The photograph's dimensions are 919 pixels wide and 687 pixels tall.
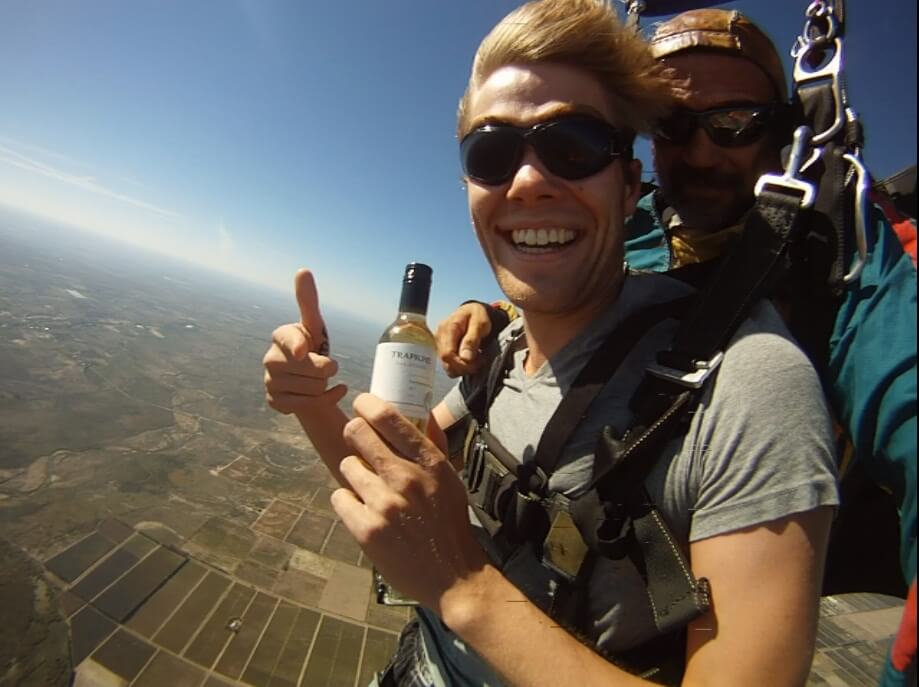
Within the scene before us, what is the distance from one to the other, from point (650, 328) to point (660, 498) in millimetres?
658

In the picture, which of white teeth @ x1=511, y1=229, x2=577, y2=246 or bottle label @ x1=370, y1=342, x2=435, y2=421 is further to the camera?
white teeth @ x1=511, y1=229, x2=577, y2=246

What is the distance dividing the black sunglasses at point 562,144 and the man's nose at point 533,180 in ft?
0.07

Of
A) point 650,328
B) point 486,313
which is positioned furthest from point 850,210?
point 486,313

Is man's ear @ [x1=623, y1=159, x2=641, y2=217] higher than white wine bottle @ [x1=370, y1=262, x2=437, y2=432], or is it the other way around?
man's ear @ [x1=623, y1=159, x2=641, y2=217]

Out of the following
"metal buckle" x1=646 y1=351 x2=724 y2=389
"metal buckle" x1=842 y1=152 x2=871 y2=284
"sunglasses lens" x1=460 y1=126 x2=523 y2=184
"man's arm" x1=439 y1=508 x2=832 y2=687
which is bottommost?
"man's arm" x1=439 y1=508 x2=832 y2=687

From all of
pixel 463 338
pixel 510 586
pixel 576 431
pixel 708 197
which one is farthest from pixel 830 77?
pixel 510 586

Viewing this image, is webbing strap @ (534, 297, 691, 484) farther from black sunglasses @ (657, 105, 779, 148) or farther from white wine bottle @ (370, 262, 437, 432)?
black sunglasses @ (657, 105, 779, 148)

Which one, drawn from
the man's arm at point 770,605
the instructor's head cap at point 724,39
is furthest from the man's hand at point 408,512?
the instructor's head cap at point 724,39

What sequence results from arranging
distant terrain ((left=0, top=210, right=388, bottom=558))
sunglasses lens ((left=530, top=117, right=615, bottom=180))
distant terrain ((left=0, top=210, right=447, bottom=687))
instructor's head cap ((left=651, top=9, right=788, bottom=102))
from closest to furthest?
sunglasses lens ((left=530, top=117, right=615, bottom=180))
instructor's head cap ((left=651, top=9, right=788, bottom=102))
distant terrain ((left=0, top=210, right=447, bottom=687))
distant terrain ((left=0, top=210, right=388, bottom=558))

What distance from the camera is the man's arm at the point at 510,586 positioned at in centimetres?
98

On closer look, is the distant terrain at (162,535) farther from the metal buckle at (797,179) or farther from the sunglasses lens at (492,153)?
the metal buckle at (797,179)

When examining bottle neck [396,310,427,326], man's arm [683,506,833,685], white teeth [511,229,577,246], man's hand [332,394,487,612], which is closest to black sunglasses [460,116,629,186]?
white teeth [511,229,577,246]

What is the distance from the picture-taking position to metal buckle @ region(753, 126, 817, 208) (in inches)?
49.9

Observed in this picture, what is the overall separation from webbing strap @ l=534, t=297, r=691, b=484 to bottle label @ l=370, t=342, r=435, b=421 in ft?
1.65
